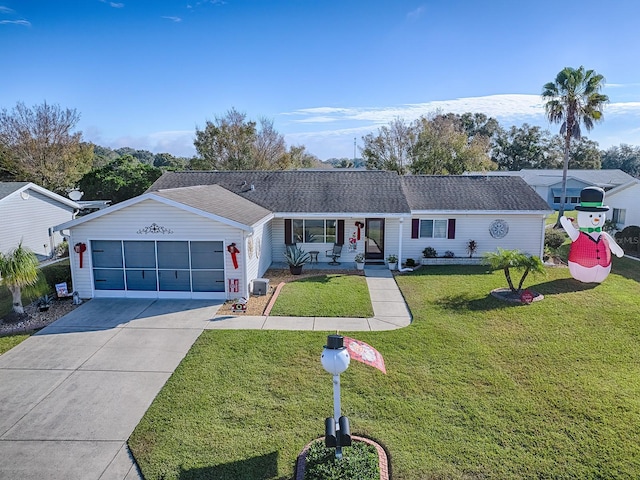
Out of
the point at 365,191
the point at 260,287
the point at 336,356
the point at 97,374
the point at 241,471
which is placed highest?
the point at 365,191

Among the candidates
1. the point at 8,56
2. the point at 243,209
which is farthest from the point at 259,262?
the point at 8,56

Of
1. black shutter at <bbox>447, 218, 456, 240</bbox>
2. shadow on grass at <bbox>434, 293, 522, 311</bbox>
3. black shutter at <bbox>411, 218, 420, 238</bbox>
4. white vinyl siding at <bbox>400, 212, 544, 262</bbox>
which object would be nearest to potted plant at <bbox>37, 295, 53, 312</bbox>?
shadow on grass at <bbox>434, 293, 522, 311</bbox>

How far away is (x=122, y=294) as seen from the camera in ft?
44.9

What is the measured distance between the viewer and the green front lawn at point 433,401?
19.9 ft

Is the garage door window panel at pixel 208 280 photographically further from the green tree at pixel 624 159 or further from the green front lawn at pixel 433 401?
the green tree at pixel 624 159

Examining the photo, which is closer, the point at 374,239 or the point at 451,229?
A: the point at 451,229

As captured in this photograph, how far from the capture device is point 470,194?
1966cm

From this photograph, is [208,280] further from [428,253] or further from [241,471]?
[428,253]

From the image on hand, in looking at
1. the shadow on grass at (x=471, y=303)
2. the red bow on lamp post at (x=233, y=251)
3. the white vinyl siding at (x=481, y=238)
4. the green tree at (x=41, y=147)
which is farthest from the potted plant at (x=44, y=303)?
the green tree at (x=41, y=147)

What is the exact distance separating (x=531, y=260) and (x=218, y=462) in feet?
36.3

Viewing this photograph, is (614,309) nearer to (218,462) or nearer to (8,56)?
(218,462)

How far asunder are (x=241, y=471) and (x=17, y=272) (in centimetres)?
918

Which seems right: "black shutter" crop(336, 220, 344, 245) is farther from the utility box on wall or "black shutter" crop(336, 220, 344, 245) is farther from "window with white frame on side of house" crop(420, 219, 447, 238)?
the utility box on wall

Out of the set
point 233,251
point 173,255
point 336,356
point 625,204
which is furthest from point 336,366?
point 625,204
